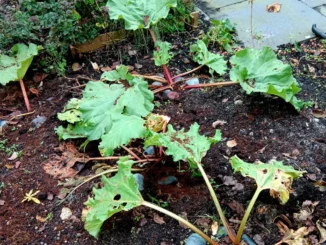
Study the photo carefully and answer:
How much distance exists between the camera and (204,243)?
2.17 m

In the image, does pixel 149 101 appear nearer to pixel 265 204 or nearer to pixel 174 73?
pixel 174 73

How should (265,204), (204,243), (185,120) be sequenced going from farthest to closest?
(185,120)
(265,204)
(204,243)

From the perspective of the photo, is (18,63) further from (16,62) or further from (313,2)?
(313,2)

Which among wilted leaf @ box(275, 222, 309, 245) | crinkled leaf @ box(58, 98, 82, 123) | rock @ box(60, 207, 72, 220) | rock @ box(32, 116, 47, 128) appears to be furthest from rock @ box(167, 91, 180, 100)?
wilted leaf @ box(275, 222, 309, 245)

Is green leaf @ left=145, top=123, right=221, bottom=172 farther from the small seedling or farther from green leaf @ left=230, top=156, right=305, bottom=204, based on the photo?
the small seedling

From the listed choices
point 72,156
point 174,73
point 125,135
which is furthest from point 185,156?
point 174,73

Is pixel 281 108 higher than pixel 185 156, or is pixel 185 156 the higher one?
pixel 185 156

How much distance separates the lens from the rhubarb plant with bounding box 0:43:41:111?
3.05 meters

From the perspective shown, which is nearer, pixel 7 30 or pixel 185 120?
pixel 185 120

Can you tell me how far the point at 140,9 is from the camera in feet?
10.4

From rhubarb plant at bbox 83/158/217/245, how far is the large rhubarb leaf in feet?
1.07

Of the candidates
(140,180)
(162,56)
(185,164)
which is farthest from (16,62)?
(185,164)

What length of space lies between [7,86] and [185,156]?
1718 millimetres

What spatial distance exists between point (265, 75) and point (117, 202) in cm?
139
